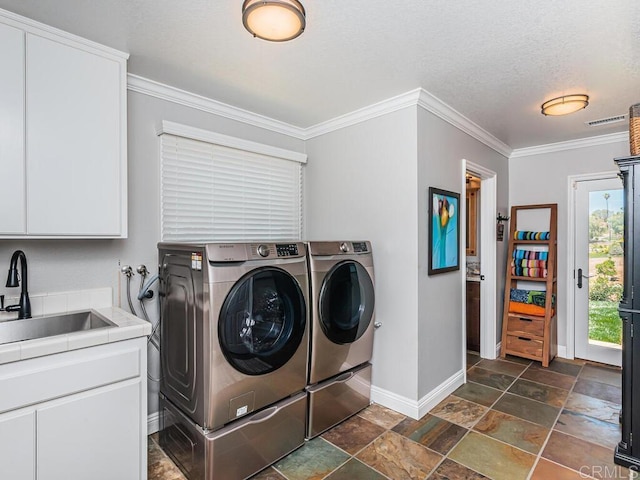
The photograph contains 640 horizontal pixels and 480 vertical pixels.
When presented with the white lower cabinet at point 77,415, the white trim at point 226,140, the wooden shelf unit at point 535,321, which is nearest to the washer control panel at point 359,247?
the white trim at point 226,140

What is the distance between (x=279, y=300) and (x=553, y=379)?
118 inches

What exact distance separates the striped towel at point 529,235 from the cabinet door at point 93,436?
4163 mm

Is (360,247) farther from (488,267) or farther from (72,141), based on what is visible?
(488,267)

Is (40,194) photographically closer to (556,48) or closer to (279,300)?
(279,300)

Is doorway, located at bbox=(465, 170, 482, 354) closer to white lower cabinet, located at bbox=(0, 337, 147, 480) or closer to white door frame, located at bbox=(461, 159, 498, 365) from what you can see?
white door frame, located at bbox=(461, 159, 498, 365)

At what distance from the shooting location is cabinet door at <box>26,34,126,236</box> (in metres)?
1.77

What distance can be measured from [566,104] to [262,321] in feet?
9.15

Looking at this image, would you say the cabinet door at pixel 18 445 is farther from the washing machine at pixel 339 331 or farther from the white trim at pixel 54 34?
the white trim at pixel 54 34

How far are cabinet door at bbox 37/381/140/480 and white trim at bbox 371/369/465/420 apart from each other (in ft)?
5.85

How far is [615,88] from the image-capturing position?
8.36ft

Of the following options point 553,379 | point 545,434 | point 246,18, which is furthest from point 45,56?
point 553,379

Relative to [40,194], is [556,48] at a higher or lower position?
higher

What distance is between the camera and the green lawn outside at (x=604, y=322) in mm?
3746

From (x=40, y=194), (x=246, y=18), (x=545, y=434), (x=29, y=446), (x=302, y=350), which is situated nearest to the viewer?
(x=29, y=446)
